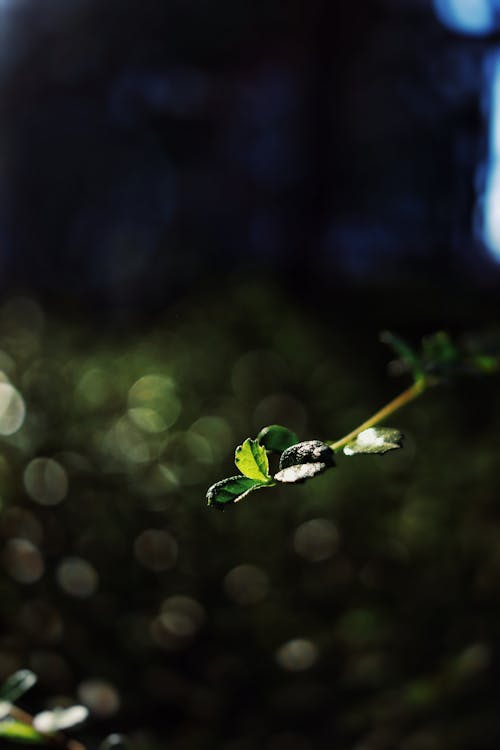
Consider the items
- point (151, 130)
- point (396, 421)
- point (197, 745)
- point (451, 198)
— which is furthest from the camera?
point (151, 130)

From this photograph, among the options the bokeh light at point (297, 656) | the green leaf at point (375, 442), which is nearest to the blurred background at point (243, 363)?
the bokeh light at point (297, 656)

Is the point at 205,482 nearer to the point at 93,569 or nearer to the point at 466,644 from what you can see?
the point at 93,569

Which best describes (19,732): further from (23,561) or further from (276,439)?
(23,561)

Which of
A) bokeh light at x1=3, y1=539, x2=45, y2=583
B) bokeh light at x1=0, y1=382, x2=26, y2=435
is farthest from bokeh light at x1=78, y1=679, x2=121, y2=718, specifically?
bokeh light at x1=0, y1=382, x2=26, y2=435

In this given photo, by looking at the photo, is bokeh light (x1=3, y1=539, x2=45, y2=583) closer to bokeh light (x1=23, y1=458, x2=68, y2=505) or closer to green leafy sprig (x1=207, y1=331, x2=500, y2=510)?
bokeh light (x1=23, y1=458, x2=68, y2=505)

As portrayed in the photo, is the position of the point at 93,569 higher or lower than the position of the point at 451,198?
lower

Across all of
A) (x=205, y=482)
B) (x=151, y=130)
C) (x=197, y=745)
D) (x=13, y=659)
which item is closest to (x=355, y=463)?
(x=205, y=482)

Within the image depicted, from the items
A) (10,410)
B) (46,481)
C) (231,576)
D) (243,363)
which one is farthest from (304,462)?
(243,363)
